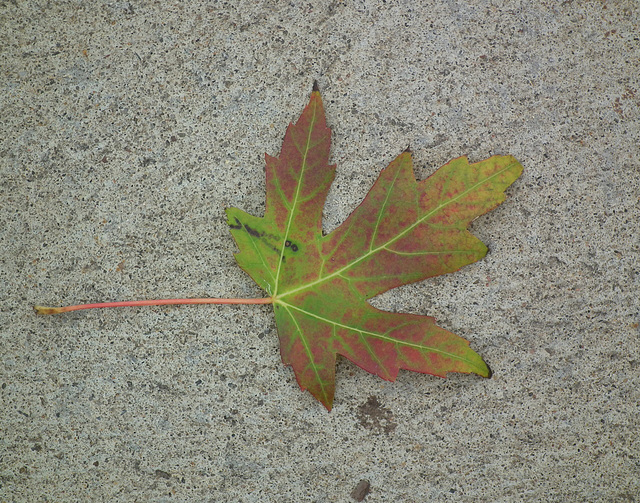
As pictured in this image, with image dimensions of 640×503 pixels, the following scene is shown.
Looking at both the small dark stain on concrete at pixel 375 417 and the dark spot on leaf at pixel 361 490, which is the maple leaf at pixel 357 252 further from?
the dark spot on leaf at pixel 361 490

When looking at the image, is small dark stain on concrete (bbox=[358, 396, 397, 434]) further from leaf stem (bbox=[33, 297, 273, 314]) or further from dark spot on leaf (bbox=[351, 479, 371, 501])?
leaf stem (bbox=[33, 297, 273, 314])

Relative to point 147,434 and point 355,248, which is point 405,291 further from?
point 147,434

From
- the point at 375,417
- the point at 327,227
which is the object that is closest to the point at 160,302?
the point at 327,227

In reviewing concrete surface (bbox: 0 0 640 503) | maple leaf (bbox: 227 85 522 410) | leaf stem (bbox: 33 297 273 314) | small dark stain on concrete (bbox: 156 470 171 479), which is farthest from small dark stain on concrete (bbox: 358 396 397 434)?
small dark stain on concrete (bbox: 156 470 171 479)

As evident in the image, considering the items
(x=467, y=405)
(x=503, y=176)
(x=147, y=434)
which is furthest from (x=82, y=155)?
(x=467, y=405)

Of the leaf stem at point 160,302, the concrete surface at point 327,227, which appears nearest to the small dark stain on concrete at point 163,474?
the concrete surface at point 327,227

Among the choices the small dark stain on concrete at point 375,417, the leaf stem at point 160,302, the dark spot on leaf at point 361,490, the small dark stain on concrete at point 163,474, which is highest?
the leaf stem at point 160,302
